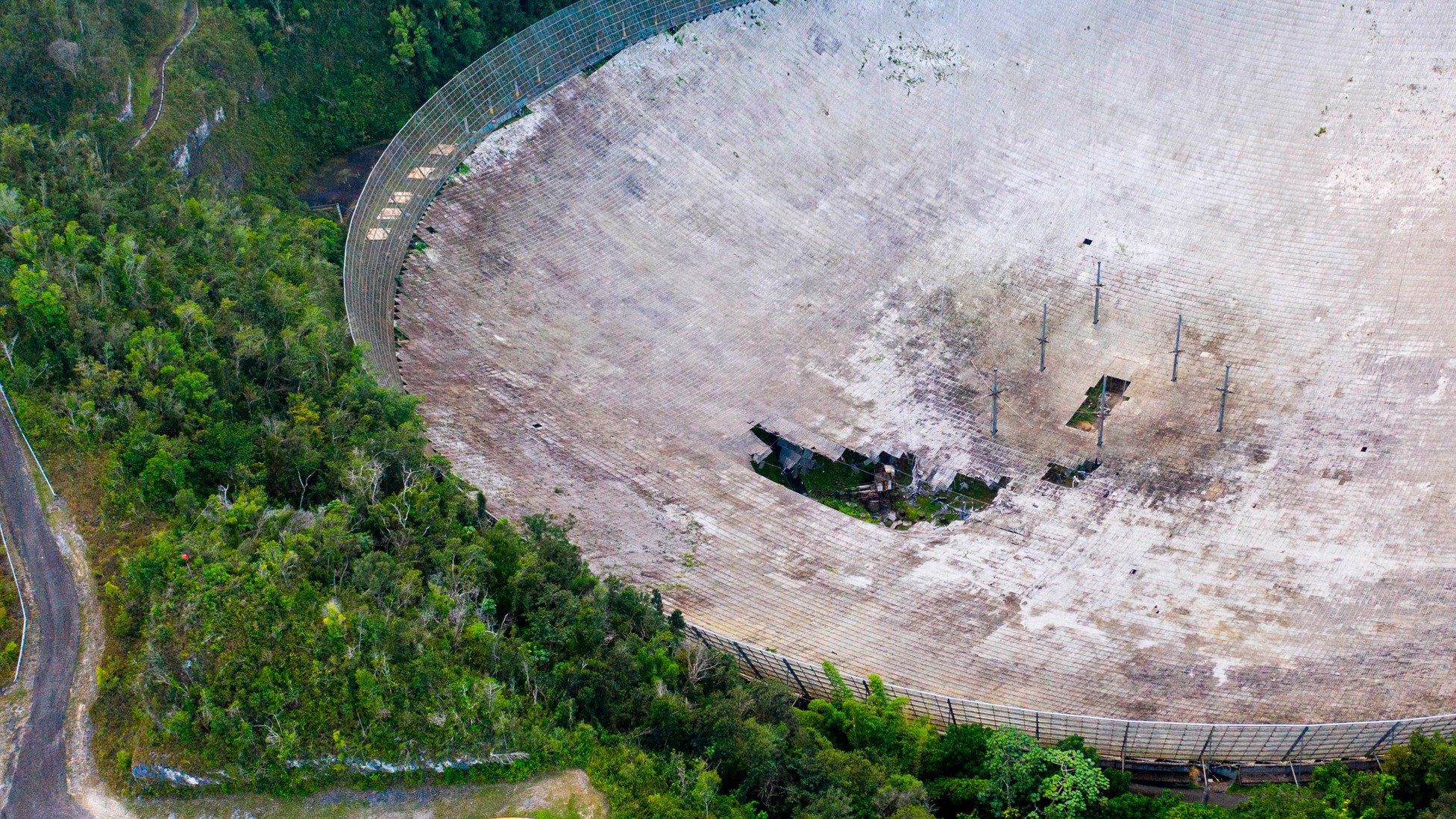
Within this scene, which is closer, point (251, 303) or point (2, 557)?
point (2, 557)

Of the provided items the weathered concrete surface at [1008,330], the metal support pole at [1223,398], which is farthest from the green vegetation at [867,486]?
the metal support pole at [1223,398]

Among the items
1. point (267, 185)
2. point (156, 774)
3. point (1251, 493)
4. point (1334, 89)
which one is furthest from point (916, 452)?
point (267, 185)

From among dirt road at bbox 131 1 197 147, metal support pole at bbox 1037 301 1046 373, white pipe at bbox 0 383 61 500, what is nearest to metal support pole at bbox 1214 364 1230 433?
metal support pole at bbox 1037 301 1046 373

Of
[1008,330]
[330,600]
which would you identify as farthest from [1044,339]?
[330,600]

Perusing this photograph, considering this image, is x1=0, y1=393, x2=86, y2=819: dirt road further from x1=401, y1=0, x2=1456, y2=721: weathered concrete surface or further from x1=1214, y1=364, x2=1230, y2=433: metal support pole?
x1=1214, y1=364, x2=1230, y2=433: metal support pole

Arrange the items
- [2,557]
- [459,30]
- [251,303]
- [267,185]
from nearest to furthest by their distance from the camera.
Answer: [2,557] < [251,303] < [267,185] < [459,30]

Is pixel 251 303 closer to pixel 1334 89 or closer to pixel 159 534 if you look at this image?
pixel 159 534
